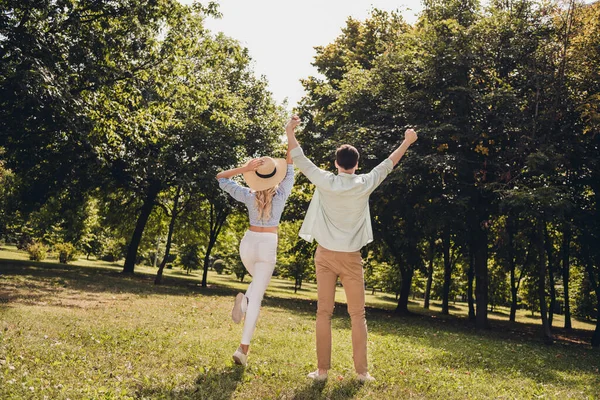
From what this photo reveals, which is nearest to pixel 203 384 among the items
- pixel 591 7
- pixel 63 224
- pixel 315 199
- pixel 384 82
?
pixel 315 199

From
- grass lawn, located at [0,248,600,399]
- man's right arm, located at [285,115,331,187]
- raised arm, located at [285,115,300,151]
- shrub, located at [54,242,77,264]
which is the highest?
raised arm, located at [285,115,300,151]

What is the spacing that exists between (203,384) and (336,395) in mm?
1547

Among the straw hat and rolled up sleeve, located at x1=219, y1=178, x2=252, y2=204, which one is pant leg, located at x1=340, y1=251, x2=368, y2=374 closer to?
the straw hat

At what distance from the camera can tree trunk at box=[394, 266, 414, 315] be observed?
24620 mm

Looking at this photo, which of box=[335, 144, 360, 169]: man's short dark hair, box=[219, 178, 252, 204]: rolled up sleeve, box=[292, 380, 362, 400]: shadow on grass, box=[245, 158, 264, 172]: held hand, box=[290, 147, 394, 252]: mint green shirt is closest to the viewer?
box=[292, 380, 362, 400]: shadow on grass

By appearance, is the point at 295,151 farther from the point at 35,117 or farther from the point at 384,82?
the point at 384,82

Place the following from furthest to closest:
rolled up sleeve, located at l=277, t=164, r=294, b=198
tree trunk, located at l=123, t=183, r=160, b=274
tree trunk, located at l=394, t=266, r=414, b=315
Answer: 1. tree trunk, located at l=123, t=183, r=160, b=274
2. tree trunk, located at l=394, t=266, r=414, b=315
3. rolled up sleeve, located at l=277, t=164, r=294, b=198

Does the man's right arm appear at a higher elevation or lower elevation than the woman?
higher

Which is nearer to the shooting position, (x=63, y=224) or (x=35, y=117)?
(x=35, y=117)

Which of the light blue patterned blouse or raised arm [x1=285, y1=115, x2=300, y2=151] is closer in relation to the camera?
raised arm [x1=285, y1=115, x2=300, y2=151]

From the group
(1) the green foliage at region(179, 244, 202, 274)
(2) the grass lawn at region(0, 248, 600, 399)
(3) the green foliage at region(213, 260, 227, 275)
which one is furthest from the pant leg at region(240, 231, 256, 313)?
(3) the green foliage at region(213, 260, 227, 275)

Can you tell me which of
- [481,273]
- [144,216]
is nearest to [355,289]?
[481,273]

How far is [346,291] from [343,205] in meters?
1.07

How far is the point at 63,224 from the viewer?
3812cm
